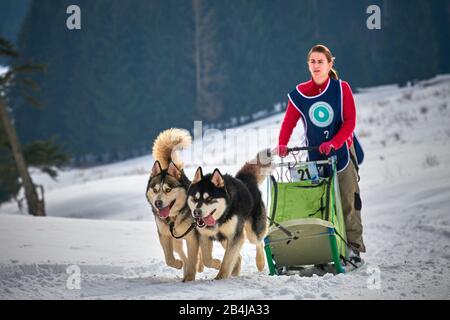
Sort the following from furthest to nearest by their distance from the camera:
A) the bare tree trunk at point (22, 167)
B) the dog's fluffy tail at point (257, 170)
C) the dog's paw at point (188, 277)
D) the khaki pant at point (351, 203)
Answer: the bare tree trunk at point (22, 167) → the dog's fluffy tail at point (257, 170) → the khaki pant at point (351, 203) → the dog's paw at point (188, 277)

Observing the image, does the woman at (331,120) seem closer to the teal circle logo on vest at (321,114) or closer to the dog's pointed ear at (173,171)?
the teal circle logo on vest at (321,114)

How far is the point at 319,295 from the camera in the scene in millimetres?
4898

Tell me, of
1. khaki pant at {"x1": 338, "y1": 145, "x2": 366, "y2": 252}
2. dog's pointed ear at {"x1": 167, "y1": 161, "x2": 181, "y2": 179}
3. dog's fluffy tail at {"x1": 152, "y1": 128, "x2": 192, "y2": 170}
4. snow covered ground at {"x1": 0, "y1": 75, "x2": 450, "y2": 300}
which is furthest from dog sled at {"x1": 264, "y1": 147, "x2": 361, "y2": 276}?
dog's fluffy tail at {"x1": 152, "y1": 128, "x2": 192, "y2": 170}

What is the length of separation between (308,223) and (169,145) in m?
1.63

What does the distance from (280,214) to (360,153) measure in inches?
45.5

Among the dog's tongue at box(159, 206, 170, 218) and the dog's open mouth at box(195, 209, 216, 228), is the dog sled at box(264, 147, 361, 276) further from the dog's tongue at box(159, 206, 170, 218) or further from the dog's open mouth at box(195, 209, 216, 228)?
the dog's tongue at box(159, 206, 170, 218)

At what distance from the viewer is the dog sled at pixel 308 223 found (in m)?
5.80

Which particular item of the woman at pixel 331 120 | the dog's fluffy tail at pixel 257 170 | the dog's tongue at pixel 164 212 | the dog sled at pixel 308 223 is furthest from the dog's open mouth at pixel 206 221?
the dog's fluffy tail at pixel 257 170

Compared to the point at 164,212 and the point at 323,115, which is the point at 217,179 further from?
the point at 323,115

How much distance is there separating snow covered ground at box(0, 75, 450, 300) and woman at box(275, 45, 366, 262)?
586 millimetres

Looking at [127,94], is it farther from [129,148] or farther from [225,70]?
[225,70]

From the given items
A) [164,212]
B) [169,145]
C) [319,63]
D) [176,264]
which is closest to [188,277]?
[176,264]

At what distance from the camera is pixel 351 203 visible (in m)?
6.30

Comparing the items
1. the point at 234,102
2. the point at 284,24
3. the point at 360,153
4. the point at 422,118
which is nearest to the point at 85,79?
the point at 234,102
